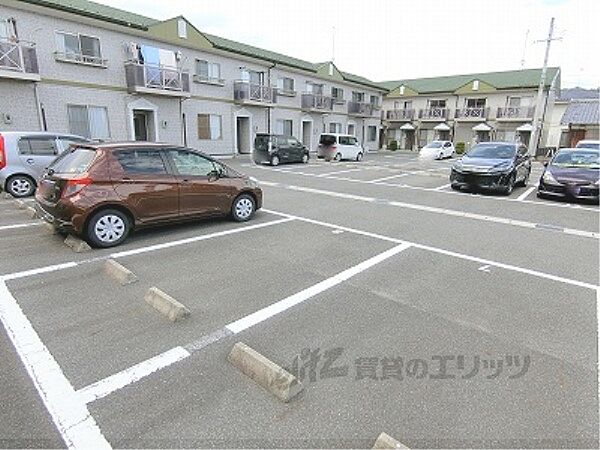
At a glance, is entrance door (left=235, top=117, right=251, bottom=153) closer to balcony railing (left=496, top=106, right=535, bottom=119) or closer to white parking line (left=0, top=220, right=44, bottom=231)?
white parking line (left=0, top=220, right=44, bottom=231)

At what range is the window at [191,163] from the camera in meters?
5.95

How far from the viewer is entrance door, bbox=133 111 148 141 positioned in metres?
18.3

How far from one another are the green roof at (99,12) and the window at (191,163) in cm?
1264

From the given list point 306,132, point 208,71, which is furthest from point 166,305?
point 306,132

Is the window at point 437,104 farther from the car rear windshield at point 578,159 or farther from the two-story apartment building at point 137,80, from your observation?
the car rear windshield at point 578,159

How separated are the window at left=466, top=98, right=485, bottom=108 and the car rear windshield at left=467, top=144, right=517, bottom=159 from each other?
26.6 m

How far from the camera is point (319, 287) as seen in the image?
4.11 m

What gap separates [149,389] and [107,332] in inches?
36.9

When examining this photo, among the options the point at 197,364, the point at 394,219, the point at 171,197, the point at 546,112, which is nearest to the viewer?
the point at 197,364

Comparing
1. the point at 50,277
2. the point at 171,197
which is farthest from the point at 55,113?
the point at 50,277

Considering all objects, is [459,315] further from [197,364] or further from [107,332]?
[107,332]

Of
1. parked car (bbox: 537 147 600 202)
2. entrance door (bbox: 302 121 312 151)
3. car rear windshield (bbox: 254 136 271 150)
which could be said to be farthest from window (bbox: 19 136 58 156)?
entrance door (bbox: 302 121 312 151)

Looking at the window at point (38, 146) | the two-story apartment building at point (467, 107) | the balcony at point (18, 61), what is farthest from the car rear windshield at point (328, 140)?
the two-story apartment building at point (467, 107)

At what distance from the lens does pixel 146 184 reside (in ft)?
18.0
